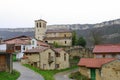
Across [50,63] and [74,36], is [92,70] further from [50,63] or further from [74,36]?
[74,36]

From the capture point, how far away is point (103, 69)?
157 ft

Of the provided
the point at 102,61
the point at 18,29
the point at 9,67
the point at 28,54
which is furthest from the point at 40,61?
the point at 18,29

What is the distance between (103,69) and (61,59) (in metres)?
20.1

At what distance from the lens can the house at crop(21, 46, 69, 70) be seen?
59.4 m

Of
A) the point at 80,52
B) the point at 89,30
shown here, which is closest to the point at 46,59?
the point at 80,52

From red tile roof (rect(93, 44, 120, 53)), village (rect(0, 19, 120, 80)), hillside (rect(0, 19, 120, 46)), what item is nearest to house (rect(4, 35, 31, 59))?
village (rect(0, 19, 120, 80))

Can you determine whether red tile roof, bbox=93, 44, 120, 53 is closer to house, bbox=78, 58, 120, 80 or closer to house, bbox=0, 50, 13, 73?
house, bbox=78, 58, 120, 80

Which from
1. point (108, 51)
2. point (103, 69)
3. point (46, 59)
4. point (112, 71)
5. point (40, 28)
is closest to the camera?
point (112, 71)

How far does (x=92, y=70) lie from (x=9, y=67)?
16354 millimetres

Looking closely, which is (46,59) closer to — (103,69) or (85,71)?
(85,71)

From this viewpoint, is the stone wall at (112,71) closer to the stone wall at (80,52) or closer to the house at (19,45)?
the house at (19,45)

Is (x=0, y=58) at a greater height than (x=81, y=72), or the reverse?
(x=0, y=58)

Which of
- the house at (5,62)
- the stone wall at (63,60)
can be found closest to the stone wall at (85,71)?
the stone wall at (63,60)

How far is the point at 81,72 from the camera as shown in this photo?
179 feet
